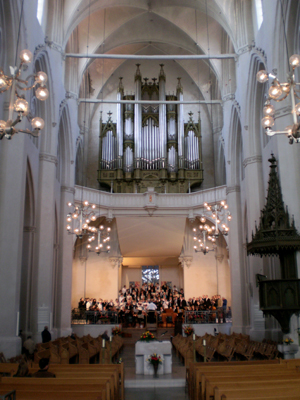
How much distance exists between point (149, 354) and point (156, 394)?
181 cm

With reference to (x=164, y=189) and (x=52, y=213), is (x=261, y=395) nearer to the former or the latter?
(x=52, y=213)

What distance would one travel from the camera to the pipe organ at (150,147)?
2334 centimetres

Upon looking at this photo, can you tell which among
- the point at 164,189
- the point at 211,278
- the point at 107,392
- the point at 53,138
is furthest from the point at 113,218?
the point at 107,392

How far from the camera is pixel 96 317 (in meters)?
18.6

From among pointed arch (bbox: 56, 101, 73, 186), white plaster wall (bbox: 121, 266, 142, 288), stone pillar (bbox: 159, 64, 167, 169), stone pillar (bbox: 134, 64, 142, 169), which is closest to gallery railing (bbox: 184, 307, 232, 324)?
pointed arch (bbox: 56, 101, 73, 186)

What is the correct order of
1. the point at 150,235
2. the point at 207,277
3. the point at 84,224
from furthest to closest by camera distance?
1. the point at 207,277
2. the point at 150,235
3. the point at 84,224

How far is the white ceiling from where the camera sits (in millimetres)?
22391

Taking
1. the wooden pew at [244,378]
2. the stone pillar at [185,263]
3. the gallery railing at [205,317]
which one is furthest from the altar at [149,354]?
the stone pillar at [185,263]

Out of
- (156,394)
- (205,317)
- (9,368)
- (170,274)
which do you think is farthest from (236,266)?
(9,368)

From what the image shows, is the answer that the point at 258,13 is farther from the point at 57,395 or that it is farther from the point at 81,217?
the point at 57,395

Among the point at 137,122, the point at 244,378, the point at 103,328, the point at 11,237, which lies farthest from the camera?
the point at 137,122

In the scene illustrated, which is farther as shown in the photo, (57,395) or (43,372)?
(43,372)

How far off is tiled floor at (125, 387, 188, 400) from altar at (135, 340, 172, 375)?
1.18m

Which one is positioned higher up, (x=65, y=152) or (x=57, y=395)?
(x=65, y=152)
